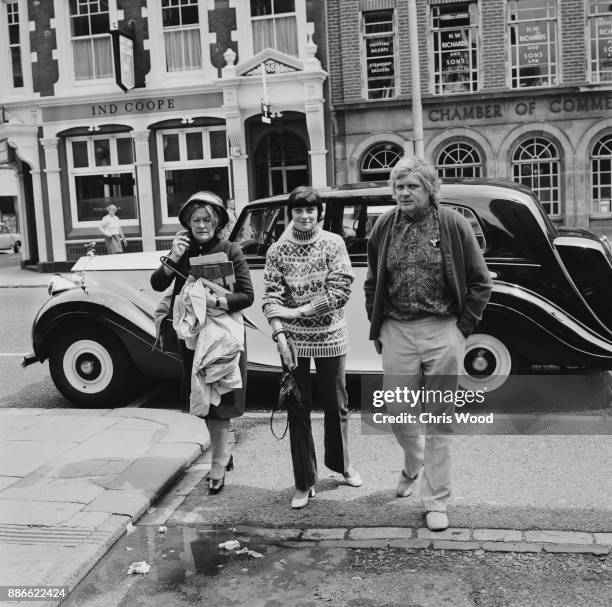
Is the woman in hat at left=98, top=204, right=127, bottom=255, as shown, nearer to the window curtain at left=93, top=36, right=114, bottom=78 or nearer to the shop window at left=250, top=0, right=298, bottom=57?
the window curtain at left=93, top=36, right=114, bottom=78

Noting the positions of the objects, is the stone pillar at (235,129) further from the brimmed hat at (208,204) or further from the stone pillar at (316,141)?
the brimmed hat at (208,204)

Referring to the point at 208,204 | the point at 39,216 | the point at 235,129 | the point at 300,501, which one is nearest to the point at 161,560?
the point at 300,501

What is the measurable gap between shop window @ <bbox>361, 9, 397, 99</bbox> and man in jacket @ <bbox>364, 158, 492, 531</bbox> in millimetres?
16895

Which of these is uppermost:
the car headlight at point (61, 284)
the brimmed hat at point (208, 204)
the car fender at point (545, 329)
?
the brimmed hat at point (208, 204)

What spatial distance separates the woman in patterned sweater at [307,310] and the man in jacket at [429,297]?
1.04 ft

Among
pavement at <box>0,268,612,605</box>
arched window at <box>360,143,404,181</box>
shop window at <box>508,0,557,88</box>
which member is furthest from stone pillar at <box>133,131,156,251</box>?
pavement at <box>0,268,612,605</box>

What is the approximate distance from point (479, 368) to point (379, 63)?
15.3m

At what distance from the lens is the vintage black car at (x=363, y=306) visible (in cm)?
639

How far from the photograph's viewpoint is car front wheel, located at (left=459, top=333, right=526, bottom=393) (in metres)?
6.58

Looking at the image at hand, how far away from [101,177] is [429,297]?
1952cm

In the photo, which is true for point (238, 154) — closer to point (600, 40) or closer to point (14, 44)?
point (14, 44)

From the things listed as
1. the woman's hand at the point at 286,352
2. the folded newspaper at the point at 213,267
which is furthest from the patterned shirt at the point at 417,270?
the folded newspaper at the point at 213,267

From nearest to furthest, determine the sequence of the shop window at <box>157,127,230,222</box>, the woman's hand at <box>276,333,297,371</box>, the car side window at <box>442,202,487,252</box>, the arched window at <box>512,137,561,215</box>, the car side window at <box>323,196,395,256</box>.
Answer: the woman's hand at <box>276,333,297,371</box>
the car side window at <box>442,202,487,252</box>
the car side window at <box>323,196,395,256</box>
the arched window at <box>512,137,561,215</box>
the shop window at <box>157,127,230,222</box>

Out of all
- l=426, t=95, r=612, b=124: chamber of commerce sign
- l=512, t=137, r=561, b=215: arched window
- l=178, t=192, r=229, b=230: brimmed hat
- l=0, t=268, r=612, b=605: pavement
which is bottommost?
l=0, t=268, r=612, b=605: pavement
